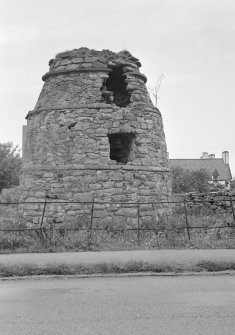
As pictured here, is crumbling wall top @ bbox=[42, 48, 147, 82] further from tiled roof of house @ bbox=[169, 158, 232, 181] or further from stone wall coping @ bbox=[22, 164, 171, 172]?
tiled roof of house @ bbox=[169, 158, 232, 181]

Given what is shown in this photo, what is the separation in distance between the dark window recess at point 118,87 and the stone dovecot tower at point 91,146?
0.21 meters

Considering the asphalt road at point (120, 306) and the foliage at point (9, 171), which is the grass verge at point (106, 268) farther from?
the foliage at point (9, 171)

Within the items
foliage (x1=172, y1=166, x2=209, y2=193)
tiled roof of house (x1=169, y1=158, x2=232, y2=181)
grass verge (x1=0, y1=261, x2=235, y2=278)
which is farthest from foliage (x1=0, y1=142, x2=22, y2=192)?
grass verge (x1=0, y1=261, x2=235, y2=278)

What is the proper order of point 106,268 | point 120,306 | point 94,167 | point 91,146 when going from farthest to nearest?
point 91,146 → point 94,167 → point 106,268 → point 120,306

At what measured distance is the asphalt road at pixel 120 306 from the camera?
584cm

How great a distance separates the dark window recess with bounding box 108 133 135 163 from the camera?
15.7 meters

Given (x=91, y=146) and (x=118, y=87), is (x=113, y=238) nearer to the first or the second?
(x=91, y=146)

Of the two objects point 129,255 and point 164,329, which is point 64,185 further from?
point 164,329

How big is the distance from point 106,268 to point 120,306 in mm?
2470

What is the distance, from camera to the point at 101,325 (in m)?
5.96

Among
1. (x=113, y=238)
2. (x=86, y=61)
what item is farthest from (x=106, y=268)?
(x=86, y=61)

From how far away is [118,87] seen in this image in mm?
17453

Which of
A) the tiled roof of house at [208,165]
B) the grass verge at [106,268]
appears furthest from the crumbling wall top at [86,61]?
the tiled roof of house at [208,165]

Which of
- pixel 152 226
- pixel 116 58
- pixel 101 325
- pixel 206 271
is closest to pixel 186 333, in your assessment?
pixel 101 325
